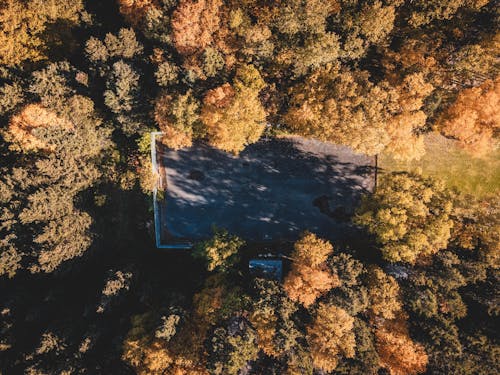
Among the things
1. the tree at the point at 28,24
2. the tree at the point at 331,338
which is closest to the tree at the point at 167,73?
the tree at the point at 28,24

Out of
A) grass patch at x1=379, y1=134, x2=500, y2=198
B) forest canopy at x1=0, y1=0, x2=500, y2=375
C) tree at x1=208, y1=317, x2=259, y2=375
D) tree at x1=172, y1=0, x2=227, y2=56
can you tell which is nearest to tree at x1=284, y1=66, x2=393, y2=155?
forest canopy at x1=0, y1=0, x2=500, y2=375

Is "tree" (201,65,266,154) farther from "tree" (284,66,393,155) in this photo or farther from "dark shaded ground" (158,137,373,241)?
"dark shaded ground" (158,137,373,241)

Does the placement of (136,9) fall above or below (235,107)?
above

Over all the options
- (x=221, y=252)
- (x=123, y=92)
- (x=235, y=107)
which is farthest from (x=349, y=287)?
(x=123, y=92)

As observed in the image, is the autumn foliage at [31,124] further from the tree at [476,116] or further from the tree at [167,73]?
the tree at [476,116]

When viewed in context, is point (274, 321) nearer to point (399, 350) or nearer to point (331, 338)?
point (331, 338)

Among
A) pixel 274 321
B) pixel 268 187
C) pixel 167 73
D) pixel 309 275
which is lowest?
pixel 274 321
